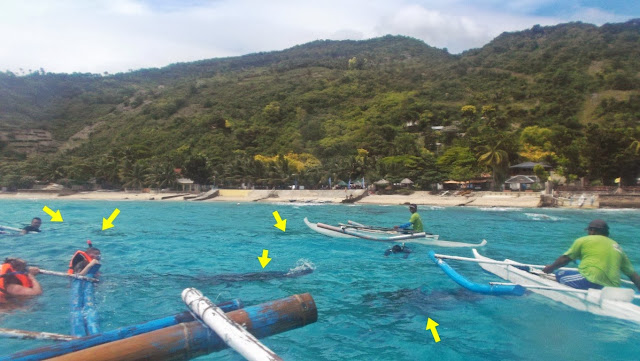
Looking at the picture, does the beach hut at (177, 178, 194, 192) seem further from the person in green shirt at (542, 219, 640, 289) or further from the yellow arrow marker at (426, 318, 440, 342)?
the person in green shirt at (542, 219, 640, 289)

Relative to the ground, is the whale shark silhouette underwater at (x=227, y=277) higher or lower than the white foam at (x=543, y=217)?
higher

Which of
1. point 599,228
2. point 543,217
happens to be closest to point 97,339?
point 599,228

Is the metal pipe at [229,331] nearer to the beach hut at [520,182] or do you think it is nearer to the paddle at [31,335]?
the paddle at [31,335]

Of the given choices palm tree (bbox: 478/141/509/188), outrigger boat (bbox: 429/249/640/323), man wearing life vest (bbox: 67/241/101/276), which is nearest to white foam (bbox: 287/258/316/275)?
outrigger boat (bbox: 429/249/640/323)

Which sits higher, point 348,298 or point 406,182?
point 406,182

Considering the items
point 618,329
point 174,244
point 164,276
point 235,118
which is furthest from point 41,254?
point 235,118

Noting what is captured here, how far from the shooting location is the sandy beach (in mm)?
44438

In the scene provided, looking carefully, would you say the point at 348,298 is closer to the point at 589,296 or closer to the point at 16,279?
the point at 589,296

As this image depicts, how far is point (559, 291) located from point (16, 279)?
10643 mm

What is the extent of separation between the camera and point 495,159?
5412 centimetres

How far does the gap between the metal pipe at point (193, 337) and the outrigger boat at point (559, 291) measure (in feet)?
16.8

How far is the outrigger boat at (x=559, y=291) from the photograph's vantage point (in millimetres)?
6961

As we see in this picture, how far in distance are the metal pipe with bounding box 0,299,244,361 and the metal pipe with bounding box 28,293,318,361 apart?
1.12 feet

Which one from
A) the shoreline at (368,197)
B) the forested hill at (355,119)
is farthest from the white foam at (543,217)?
the forested hill at (355,119)
